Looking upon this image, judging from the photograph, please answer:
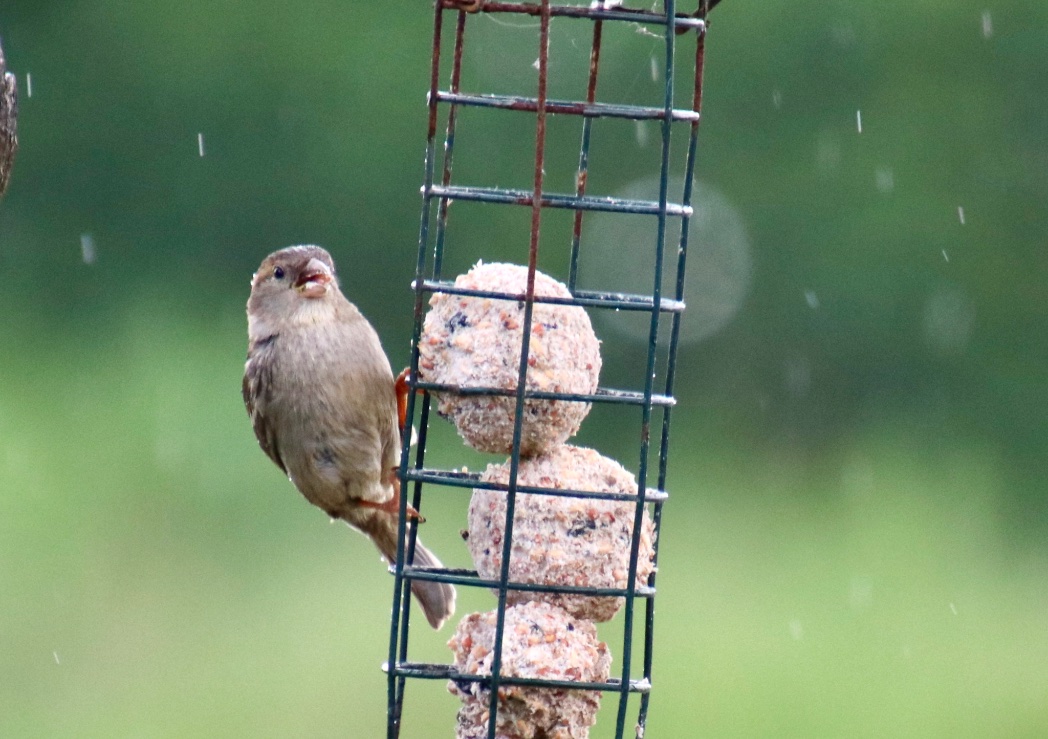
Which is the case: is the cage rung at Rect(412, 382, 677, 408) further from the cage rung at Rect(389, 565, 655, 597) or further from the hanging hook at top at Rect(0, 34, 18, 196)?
the hanging hook at top at Rect(0, 34, 18, 196)

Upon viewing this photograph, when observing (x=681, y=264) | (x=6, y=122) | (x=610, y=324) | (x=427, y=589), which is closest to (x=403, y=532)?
(x=681, y=264)

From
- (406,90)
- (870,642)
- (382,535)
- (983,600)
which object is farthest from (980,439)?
(382,535)

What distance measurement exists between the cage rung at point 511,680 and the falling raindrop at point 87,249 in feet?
23.6

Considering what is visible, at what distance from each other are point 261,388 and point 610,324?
585 cm

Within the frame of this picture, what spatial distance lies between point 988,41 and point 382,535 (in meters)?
6.72

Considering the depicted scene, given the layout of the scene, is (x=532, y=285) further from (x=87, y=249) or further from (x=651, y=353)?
(x=87, y=249)

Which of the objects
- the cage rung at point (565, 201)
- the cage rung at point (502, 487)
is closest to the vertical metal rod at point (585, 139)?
the cage rung at point (565, 201)

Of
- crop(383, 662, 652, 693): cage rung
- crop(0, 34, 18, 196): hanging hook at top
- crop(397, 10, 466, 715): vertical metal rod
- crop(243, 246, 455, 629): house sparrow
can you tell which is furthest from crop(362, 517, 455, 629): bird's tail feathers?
crop(0, 34, 18, 196): hanging hook at top

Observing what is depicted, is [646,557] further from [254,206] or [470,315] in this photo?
[254,206]

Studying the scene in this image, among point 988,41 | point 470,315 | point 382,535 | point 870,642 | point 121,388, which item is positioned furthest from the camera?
point 988,41

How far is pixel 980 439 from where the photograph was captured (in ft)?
28.9

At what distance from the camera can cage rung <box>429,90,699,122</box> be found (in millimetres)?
3102

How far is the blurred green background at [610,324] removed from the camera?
723 centimetres

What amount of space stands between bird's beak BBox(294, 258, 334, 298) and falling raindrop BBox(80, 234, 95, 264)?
6270 millimetres
